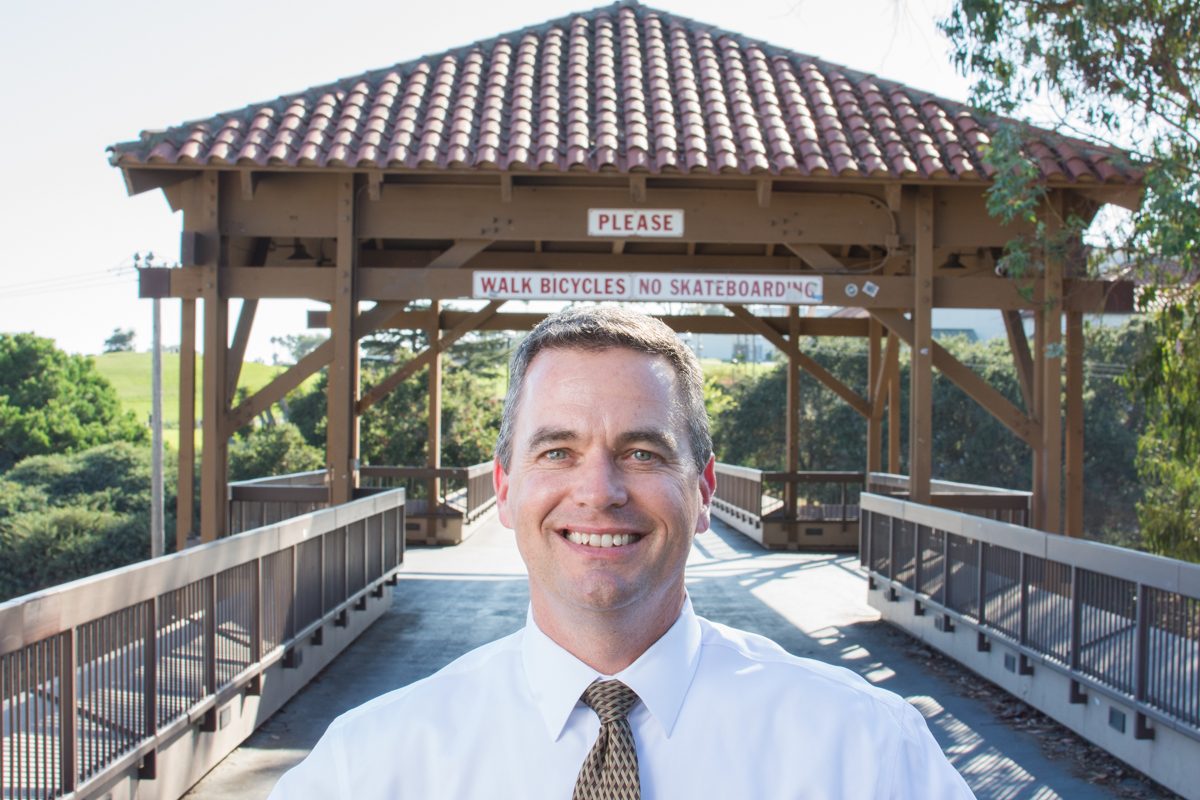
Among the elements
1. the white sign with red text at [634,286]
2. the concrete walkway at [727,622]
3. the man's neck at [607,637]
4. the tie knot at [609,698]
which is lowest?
the concrete walkway at [727,622]

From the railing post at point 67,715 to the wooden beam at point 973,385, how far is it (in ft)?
26.7

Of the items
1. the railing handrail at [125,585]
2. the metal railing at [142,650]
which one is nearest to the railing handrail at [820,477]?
the metal railing at [142,650]

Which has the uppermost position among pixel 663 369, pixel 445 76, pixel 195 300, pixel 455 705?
pixel 445 76

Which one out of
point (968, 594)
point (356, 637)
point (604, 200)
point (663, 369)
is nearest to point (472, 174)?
point (604, 200)

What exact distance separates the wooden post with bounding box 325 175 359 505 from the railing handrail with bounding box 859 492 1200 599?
5188 millimetres

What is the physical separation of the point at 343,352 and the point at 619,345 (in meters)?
9.36

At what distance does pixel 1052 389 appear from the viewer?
37.1ft

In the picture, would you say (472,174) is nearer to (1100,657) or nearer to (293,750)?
(293,750)

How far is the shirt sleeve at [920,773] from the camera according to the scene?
6.23 feet

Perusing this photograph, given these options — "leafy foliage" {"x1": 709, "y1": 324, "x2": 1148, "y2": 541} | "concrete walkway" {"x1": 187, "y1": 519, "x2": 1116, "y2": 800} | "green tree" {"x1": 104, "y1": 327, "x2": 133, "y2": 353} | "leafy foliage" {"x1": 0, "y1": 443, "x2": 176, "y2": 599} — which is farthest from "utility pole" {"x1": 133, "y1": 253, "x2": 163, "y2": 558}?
"green tree" {"x1": 104, "y1": 327, "x2": 133, "y2": 353}

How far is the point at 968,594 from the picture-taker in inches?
382

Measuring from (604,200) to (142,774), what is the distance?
6997 mm

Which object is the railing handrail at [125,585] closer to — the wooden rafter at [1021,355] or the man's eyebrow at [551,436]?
the man's eyebrow at [551,436]

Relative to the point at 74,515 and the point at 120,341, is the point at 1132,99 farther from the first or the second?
the point at 120,341
